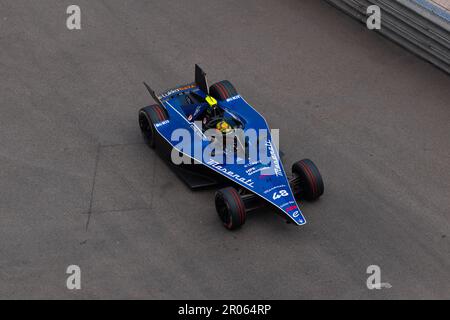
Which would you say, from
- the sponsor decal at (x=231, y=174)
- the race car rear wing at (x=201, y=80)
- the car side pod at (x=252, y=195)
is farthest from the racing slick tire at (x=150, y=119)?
the car side pod at (x=252, y=195)

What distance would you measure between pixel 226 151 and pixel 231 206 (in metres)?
1.28

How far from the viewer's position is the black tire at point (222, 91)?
48.3ft

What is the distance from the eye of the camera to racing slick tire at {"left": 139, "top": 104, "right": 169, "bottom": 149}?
14.1m

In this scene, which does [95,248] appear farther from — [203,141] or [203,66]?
[203,66]

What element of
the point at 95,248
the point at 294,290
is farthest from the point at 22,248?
the point at 294,290

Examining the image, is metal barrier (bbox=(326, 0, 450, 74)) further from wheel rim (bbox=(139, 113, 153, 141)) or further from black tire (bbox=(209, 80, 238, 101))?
wheel rim (bbox=(139, 113, 153, 141))

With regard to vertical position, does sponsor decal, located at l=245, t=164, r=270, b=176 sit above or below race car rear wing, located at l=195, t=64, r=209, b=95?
below

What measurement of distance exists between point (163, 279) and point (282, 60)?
6469 mm

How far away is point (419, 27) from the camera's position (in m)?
16.3

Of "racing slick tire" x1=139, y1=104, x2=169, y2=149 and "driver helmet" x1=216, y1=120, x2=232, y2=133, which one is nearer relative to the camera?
"driver helmet" x1=216, y1=120, x2=232, y2=133

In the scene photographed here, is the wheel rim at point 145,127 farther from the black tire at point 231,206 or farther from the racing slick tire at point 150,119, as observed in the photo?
the black tire at point 231,206

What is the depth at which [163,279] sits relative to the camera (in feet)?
39.5

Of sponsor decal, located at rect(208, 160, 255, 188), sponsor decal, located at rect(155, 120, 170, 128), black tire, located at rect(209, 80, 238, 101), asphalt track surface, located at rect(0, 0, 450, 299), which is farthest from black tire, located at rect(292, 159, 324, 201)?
sponsor decal, located at rect(155, 120, 170, 128)

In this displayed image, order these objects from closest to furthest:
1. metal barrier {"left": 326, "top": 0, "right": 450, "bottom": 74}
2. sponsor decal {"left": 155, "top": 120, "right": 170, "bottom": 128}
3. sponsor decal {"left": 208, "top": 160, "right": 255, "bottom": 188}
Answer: sponsor decal {"left": 208, "top": 160, "right": 255, "bottom": 188} < sponsor decal {"left": 155, "top": 120, "right": 170, "bottom": 128} < metal barrier {"left": 326, "top": 0, "right": 450, "bottom": 74}
